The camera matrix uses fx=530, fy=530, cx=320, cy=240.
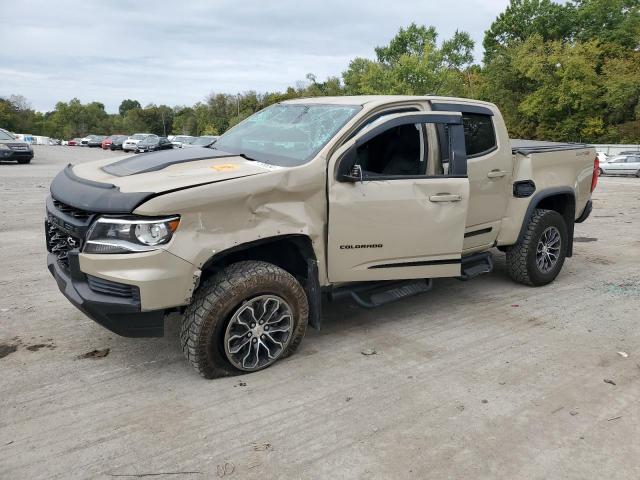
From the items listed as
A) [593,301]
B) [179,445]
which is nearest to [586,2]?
[593,301]

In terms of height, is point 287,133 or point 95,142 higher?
point 287,133

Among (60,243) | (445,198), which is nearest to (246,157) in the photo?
(60,243)

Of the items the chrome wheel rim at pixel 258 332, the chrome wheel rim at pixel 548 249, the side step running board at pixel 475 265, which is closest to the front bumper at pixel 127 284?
the chrome wheel rim at pixel 258 332

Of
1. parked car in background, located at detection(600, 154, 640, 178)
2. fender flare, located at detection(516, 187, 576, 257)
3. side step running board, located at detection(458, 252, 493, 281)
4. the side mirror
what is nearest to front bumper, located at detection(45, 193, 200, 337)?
the side mirror

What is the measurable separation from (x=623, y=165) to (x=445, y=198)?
2822 cm

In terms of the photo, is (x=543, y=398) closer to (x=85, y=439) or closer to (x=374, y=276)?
(x=374, y=276)

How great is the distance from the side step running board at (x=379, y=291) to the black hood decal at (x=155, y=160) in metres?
1.39

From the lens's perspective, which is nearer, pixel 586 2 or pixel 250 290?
pixel 250 290

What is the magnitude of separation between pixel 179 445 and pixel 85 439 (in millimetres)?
536

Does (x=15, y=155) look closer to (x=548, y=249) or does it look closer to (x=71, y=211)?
(x=71, y=211)

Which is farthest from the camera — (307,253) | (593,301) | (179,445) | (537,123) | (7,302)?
(537,123)

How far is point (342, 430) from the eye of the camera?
3078mm

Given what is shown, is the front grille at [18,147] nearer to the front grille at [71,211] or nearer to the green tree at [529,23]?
the front grille at [71,211]

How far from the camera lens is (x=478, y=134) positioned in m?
5.11
